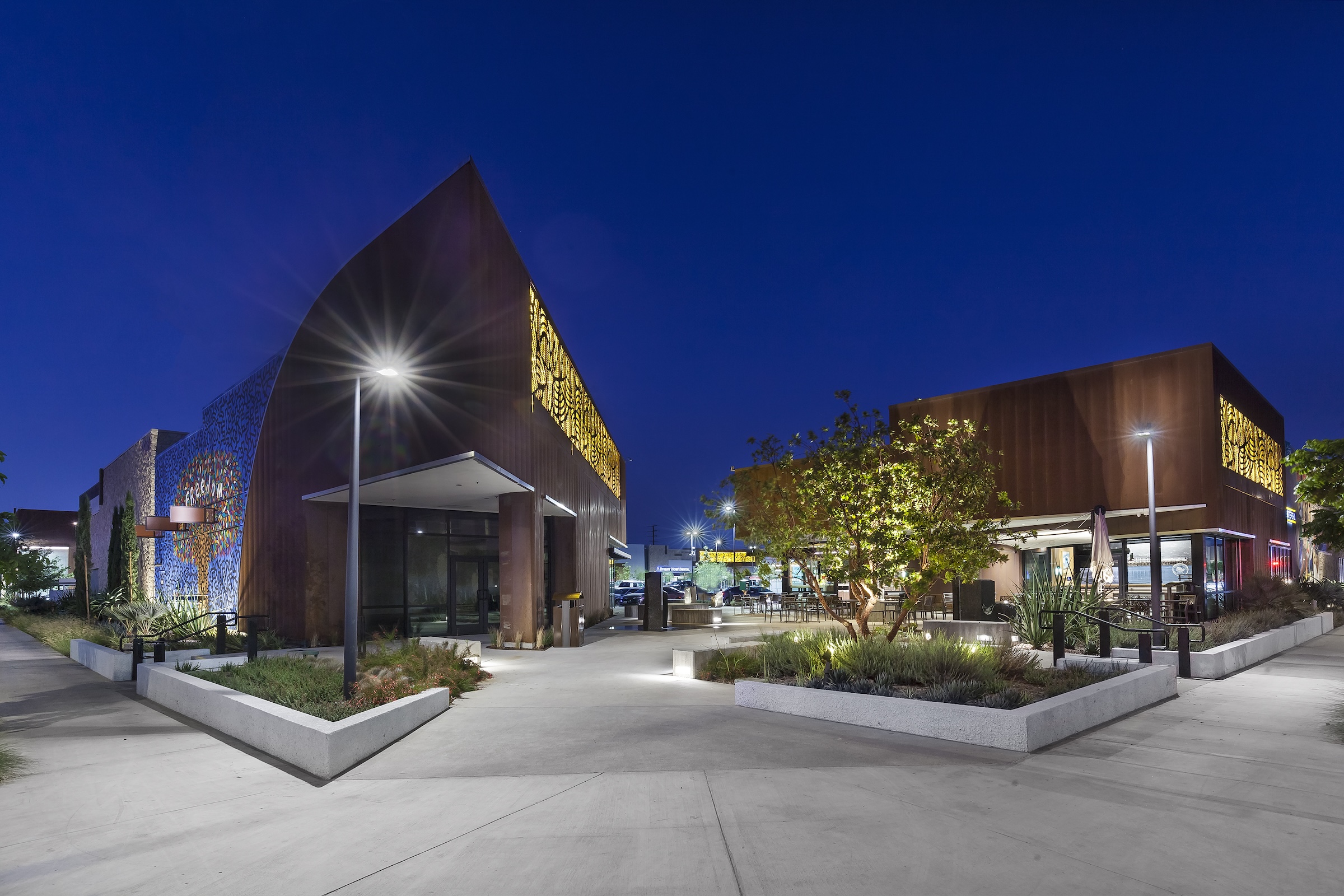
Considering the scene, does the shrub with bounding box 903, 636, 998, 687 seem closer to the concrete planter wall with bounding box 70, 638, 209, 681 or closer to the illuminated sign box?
the concrete planter wall with bounding box 70, 638, 209, 681

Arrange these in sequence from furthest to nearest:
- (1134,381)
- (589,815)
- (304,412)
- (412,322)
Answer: (1134,381)
(304,412)
(412,322)
(589,815)

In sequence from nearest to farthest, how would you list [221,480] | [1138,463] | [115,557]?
[221,480] < [1138,463] < [115,557]

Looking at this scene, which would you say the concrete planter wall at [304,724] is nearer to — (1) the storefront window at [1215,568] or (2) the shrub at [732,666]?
(2) the shrub at [732,666]

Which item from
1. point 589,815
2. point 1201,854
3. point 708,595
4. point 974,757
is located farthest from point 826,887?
point 708,595

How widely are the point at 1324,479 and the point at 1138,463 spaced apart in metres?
10.2

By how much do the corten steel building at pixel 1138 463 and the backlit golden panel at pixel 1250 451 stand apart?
0.10 m

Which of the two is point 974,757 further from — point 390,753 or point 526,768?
point 390,753

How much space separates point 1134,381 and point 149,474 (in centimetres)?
3606

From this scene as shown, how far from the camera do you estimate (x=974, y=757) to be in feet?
24.2

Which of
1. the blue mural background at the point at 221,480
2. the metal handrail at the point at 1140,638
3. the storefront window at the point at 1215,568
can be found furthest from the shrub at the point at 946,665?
the storefront window at the point at 1215,568

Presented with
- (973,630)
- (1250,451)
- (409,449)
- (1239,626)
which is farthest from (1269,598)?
(409,449)

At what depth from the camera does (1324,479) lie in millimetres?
14898

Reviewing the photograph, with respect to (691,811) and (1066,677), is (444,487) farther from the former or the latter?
(691,811)

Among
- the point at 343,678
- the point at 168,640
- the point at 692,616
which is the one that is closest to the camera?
the point at 343,678
